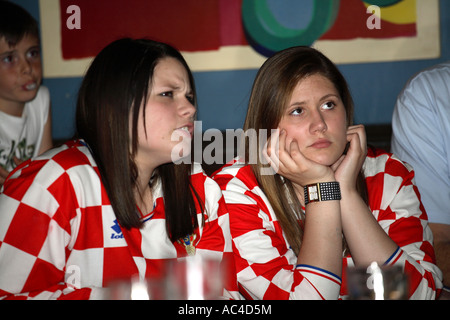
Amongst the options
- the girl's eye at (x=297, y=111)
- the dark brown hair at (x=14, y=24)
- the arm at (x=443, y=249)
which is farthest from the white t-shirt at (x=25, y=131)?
the arm at (x=443, y=249)

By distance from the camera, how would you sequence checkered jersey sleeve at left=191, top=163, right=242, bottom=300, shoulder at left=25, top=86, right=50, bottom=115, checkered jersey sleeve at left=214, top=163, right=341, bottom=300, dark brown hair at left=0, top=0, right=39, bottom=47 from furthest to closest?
shoulder at left=25, top=86, right=50, bottom=115 < dark brown hair at left=0, top=0, right=39, bottom=47 < checkered jersey sleeve at left=191, top=163, right=242, bottom=300 < checkered jersey sleeve at left=214, top=163, right=341, bottom=300

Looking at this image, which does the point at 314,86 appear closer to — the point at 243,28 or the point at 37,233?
the point at 37,233

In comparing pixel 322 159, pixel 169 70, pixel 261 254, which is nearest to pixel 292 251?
pixel 261 254

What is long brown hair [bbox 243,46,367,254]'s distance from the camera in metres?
1.41

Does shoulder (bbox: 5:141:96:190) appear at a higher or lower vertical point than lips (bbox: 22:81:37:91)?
lower

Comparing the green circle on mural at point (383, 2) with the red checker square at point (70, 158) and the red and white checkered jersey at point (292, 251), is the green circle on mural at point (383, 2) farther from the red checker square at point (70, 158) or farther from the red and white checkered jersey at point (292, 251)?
the red checker square at point (70, 158)

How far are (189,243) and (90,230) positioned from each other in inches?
11.9

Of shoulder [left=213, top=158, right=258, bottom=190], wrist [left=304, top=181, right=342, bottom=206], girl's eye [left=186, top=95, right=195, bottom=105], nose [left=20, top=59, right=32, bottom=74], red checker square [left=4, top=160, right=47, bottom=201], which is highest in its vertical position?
nose [left=20, top=59, right=32, bottom=74]

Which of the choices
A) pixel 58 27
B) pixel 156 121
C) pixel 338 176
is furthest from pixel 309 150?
pixel 58 27

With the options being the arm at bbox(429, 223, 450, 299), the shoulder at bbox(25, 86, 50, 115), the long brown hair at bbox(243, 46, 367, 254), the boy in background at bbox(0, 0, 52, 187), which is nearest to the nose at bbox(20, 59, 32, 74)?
the boy in background at bbox(0, 0, 52, 187)

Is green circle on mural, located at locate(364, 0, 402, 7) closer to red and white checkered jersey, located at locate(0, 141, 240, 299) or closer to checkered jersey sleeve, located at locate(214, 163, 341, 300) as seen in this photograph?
checkered jersey sleeve, located at locate(214, 163, 341, 300)

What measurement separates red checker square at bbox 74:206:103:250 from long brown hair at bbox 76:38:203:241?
0.16 feet

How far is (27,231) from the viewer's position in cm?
108

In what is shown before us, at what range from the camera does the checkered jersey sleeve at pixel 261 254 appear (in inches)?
46.8
